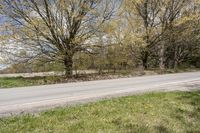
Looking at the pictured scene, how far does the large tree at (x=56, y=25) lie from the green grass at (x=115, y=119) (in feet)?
37.1

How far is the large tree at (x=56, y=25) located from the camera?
69.9ft

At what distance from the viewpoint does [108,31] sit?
924 inches

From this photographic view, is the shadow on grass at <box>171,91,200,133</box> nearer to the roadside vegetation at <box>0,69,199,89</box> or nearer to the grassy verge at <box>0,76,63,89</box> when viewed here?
the grassy verge at <box>0,76,63,89</box>

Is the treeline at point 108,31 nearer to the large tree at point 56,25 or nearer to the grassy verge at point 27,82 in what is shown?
the large tree at point 56,25

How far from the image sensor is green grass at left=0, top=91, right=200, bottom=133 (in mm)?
7916

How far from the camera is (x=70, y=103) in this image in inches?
468

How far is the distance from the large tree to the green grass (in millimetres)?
11319

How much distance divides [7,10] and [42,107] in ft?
39.3

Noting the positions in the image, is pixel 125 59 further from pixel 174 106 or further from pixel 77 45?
pixel 174 106

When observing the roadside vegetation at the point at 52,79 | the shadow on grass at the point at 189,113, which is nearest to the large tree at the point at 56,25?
the roadside vegetation at the point at 52,79

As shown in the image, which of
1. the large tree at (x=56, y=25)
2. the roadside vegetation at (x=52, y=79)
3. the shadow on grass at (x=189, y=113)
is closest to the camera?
the shadow on grass at (x=189, y=113)

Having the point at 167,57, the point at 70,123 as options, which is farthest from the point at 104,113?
the point at 167,57

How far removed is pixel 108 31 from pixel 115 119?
1510 cm

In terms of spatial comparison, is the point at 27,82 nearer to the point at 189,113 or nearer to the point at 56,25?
the point at 56,25
